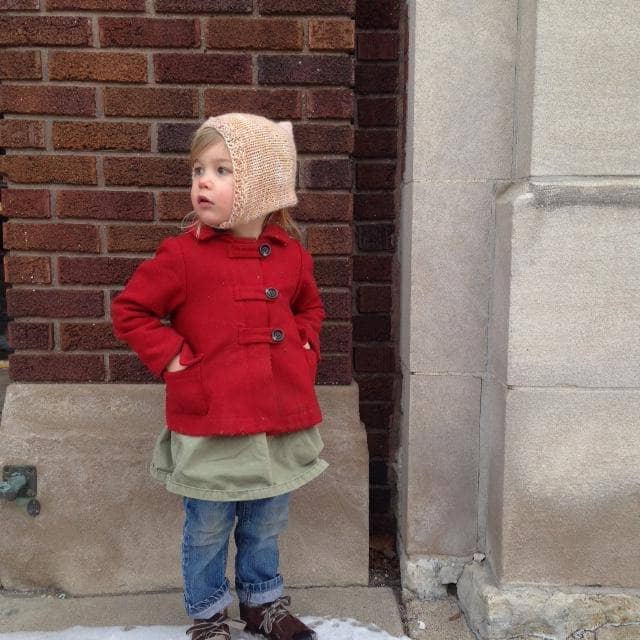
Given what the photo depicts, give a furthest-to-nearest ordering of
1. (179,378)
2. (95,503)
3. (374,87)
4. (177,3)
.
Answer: (374,87)
(95,503)
(177,3)
(179,378)

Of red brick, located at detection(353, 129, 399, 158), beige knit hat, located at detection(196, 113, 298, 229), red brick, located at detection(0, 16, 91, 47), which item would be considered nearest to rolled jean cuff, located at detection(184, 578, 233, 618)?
beige knit hat, located at detection(196, 113, 298, 229)

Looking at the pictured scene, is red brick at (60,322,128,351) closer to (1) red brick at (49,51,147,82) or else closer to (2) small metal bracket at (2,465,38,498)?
(2) small metal bracket at (2,465,38,498)

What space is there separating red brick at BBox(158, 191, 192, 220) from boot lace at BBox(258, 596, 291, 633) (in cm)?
140

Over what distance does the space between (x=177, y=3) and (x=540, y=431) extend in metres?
1.94

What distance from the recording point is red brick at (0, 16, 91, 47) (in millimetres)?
2275

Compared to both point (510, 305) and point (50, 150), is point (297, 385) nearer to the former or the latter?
point (510, 305)

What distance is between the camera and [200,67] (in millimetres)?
2309

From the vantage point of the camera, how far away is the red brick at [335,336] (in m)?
2.47

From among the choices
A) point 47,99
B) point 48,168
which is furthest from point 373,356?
point 47,99

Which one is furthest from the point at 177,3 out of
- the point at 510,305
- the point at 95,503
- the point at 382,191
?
the point at 95,503

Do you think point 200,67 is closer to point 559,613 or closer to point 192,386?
point 192,386

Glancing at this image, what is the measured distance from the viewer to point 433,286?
232 cm

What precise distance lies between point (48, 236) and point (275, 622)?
1573 millimetres

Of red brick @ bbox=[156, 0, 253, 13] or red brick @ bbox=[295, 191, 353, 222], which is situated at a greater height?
red brick @ bbox=[156, 0, 253, 13]
